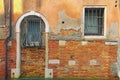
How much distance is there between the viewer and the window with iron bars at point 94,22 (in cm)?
977

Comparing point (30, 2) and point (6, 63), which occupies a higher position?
point (30, 2)

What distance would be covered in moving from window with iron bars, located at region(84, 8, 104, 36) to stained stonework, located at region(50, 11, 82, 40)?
0.39m

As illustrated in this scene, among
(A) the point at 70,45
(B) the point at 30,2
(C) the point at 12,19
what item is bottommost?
(A) the point at 70,45

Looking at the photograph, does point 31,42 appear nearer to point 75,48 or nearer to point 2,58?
point 2,58

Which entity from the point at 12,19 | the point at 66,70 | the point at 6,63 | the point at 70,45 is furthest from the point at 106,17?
the point at 6,63

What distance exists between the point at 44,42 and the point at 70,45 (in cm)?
96

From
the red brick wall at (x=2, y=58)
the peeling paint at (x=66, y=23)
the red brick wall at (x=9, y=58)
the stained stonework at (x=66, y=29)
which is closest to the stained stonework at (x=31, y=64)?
the red brick wall at (x=9, y=58)

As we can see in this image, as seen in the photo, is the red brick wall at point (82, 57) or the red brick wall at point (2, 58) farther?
the red brick wall at point (82, 57)

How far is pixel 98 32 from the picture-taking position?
9.82 metres

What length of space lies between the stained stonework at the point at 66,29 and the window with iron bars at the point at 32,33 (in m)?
0.53

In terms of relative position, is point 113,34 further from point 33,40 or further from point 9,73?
point 9,73

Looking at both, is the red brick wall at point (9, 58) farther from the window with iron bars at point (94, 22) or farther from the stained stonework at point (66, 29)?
the window with iron bars at point (94, 22)

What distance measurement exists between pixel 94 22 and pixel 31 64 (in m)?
2.76

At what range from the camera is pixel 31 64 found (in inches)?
385
